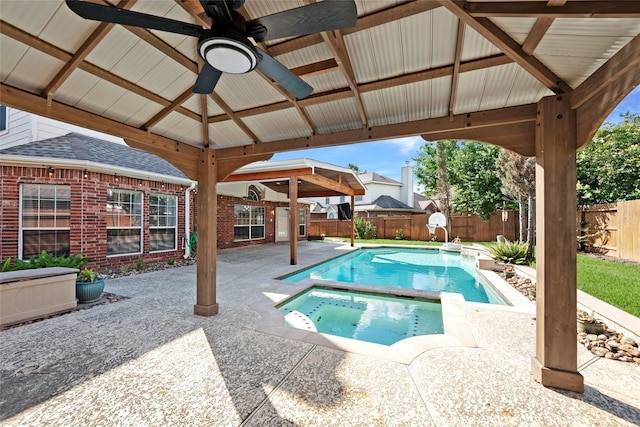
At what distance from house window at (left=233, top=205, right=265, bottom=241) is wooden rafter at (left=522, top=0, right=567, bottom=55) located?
12.8 meters

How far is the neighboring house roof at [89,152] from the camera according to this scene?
22.5ft

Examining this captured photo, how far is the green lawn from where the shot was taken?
4.64 metres

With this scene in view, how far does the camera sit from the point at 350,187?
587 inches

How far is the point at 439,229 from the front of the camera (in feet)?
60.9

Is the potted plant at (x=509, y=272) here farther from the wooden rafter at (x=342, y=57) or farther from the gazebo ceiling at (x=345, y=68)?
the wooden rafter at (x=342, y=57)

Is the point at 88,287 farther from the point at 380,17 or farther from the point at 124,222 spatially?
the point at 380,17

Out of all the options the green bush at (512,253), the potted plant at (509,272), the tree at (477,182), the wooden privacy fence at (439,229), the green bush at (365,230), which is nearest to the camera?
the potted plant at (509,272)

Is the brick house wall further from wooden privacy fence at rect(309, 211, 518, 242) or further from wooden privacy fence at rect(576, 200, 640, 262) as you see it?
wooden privacy fence at rect(309, 211, 518, 242)

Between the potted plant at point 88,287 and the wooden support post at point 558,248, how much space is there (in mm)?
6855

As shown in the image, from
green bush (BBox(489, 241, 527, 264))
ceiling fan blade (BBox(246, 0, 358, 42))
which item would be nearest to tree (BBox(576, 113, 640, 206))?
green bush (BBox(489, 241, 527, 264))

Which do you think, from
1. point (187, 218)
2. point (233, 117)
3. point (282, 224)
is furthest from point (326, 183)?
point (233, 117)

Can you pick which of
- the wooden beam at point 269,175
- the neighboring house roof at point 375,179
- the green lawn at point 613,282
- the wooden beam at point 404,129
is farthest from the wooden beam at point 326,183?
the neighboring house roof at point 375,179

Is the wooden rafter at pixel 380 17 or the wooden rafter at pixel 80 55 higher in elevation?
the wooden rafter at pixel 380 17

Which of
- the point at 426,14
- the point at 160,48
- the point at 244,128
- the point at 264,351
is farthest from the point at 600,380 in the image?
the point at 160,48
